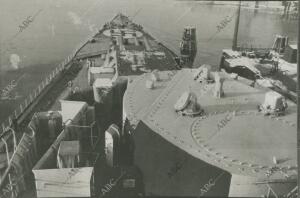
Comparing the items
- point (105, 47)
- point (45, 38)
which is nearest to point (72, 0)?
point (45, 38)

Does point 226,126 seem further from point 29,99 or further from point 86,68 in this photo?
point 29,99

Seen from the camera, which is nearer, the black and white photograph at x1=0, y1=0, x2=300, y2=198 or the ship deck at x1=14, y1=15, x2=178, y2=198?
the black and white photograph at x1=0, y1=0, x2=300, y2=198

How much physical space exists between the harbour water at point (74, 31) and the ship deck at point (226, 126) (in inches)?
668

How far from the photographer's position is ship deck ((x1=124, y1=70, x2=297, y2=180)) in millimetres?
9500

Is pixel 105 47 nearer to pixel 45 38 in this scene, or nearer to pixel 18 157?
pixel 45 38

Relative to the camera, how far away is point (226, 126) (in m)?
11.1

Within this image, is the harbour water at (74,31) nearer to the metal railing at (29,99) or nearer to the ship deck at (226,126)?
the metal railing at (29,99)

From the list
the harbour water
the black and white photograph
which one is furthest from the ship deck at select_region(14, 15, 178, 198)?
the harbour water

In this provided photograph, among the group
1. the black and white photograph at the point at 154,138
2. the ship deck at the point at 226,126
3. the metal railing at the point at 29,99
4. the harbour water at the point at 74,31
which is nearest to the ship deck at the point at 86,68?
the black and white photograph at the point at 154,138

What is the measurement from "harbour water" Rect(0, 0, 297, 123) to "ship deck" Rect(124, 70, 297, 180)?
17.0m

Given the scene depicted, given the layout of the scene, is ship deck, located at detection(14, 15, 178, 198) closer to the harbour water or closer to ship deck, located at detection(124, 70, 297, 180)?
ship deck, located at detection(124, 70, 297, 180)

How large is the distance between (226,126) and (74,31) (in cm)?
3893

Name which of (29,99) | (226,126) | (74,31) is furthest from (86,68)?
(74,31)

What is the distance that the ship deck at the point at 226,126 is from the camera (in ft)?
31.2
